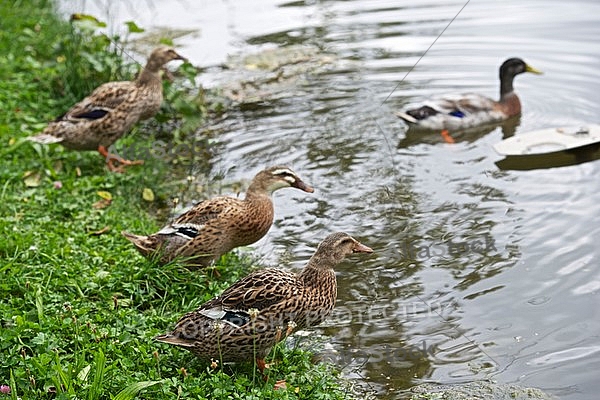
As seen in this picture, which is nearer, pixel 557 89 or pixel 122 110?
pixel 122 110

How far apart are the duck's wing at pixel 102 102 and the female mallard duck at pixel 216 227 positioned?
2219 millimetres

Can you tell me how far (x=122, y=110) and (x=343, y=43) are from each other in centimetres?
422

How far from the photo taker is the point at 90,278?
235 inches

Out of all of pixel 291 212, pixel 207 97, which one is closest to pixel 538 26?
pixel 207 97

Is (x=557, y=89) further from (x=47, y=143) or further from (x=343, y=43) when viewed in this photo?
(x=47, y=143)

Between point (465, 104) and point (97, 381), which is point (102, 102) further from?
point (97, 381)

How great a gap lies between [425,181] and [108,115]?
2.90 m

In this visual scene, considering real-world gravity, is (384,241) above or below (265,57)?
below

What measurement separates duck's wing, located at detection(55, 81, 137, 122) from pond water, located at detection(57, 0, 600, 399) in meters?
1.08

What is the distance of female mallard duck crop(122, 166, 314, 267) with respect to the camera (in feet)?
20.1

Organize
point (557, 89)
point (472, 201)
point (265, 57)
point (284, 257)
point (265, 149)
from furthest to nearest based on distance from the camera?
1. point (265, 57)
2. point (557, 89)
3. point (265, 149)
4. point (472, 201)
5. point (284, 257)

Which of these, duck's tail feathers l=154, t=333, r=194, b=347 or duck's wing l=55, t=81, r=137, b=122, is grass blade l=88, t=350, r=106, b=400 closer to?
duck's tail feathers l=154, t=333, r=194, b=347

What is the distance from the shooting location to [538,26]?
452 inches

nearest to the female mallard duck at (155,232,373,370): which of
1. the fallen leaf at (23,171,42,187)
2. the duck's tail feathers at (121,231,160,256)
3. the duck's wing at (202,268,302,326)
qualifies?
the duck's wing at (202,268,302,326)
